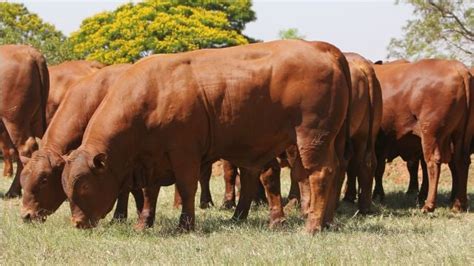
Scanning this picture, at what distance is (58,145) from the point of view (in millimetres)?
9555

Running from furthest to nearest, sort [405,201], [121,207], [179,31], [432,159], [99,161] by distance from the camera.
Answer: [179,31], [405,201], [432,159], [121,207], [99,161]

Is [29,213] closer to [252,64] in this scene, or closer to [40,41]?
[252,64]

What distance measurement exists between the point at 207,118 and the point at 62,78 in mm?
6839

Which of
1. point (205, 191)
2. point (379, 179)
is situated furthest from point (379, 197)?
point (205, 191)

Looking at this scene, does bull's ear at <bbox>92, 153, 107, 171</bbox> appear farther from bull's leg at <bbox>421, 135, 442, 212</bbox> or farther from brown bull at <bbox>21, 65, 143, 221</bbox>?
bull's leg at <bbox>421, 135, 442, 212</bbox>

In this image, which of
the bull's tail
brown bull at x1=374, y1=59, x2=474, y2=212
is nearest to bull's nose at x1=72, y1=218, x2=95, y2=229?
the bull's tail

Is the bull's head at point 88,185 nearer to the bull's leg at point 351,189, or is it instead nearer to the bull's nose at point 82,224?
the bull's nose at point 82,224

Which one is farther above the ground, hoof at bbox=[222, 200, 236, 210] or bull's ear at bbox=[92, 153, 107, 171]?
bull's ear at bbox=[92, 153, 107, 171]

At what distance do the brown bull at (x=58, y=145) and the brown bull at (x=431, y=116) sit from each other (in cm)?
478

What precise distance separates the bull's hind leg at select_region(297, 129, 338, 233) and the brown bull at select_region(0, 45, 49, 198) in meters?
5.33

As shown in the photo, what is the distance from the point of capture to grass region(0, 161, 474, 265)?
6859 millimetres

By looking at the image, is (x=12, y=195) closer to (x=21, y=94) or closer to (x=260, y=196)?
(x=21, y=94)

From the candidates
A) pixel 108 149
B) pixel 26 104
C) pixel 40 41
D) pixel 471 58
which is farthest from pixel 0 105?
pixel 40 41

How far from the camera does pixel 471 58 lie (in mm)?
26953
